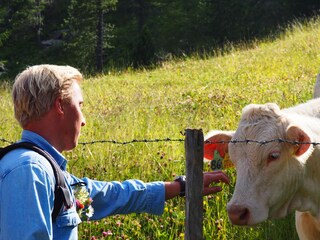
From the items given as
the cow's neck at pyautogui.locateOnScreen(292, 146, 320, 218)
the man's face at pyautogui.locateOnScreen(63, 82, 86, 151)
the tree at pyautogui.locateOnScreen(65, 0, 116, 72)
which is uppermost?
the tree at pyautogui.locateOnScreen(65, 0, 116, 72)

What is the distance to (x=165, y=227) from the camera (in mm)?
5691

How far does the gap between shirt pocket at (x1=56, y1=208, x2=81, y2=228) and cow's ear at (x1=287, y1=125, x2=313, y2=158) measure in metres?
1.75

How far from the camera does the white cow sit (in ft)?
12.9

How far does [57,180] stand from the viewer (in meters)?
2.70

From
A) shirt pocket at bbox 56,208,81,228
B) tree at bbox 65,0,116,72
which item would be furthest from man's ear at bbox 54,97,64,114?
tree at bbox 65,0,116,72

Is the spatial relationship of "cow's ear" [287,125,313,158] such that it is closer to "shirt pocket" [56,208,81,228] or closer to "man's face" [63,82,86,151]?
"man's face" [63,82,86,151]

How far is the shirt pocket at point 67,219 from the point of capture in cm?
279

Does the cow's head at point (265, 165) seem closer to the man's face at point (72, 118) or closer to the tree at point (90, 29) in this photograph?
the man's face at point (72, 118)

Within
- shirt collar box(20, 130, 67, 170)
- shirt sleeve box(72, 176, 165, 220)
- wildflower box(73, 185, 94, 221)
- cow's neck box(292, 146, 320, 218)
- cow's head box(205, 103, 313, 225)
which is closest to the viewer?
shirt collar box(20, 130, 67, 170)

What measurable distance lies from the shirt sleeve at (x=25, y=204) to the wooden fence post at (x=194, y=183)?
0.95 meters

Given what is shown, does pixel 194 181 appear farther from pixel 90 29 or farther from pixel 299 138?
pixel 90 29

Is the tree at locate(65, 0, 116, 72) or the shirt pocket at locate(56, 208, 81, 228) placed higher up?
the tree at locate(65, 0, 116, 72)

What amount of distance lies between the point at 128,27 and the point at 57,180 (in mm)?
46768

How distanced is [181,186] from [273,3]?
3946cm
